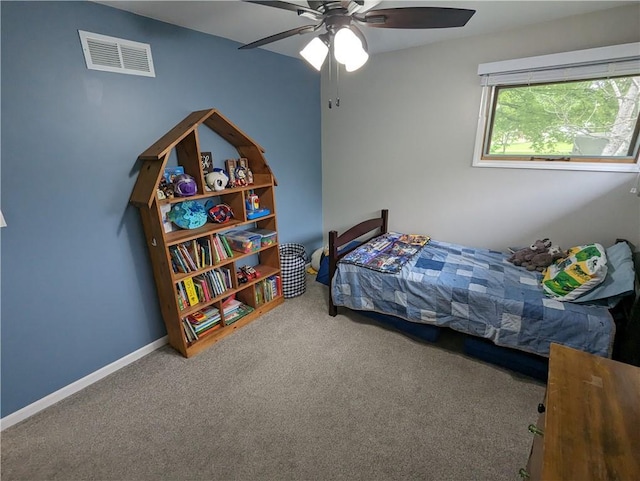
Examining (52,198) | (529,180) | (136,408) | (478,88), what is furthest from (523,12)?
(136,408)

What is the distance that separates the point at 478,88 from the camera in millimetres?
2488

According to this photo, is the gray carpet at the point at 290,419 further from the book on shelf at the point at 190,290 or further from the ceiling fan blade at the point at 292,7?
the ceiling fan blade at the point at 292,7

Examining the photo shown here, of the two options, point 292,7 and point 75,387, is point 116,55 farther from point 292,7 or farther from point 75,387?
point 75,387

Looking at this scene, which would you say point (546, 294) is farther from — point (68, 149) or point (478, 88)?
point (68, 149)

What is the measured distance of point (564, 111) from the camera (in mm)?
2307

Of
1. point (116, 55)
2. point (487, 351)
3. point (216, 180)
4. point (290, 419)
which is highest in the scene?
point (116, 55)

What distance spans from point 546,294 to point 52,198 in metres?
3.01

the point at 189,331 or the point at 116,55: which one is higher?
the point at 116,55

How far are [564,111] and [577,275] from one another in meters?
1.37

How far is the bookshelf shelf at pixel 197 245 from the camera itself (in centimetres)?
189

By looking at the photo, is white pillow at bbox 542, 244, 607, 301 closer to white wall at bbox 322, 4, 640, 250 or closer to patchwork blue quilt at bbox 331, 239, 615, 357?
patchwork blue quilt at bbox 331, 239, 615, 357

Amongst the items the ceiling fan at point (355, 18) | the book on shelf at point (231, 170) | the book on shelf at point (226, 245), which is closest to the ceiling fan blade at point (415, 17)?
the ceiling fan at point (355, 18)

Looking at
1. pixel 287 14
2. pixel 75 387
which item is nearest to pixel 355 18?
pixel 287 14

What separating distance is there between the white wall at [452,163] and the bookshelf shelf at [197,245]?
1.21m
